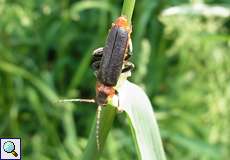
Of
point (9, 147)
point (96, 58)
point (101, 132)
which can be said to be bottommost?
point (9, 147)

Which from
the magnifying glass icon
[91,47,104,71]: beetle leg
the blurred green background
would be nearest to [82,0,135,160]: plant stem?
[91,47,104,71]: beetle leg

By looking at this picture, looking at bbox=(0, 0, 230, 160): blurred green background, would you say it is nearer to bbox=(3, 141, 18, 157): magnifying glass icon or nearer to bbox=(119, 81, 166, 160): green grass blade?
bbox=(3, 141, 18, 157): magnifying glass icon

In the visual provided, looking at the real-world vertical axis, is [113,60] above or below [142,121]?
above

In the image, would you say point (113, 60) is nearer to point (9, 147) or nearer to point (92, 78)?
point (9, 147)

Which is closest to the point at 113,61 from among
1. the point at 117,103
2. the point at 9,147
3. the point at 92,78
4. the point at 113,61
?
the point at 113,61

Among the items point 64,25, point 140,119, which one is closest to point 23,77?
point 64,25

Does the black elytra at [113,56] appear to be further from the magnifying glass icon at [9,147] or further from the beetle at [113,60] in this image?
the magnifying glass icon at [9,147]

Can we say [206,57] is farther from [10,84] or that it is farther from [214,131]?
[10,84]
